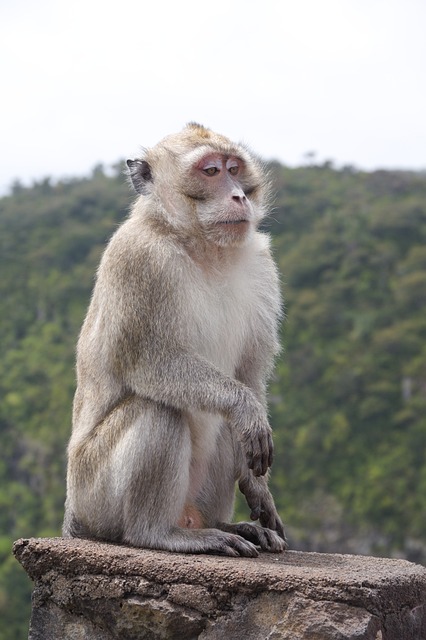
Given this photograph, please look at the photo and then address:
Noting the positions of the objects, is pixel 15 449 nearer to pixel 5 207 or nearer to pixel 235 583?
pixel 5 207

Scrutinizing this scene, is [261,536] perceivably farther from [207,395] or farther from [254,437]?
[207,395]

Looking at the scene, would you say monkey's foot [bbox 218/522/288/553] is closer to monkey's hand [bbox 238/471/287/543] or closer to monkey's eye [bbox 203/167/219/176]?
monkey's hand [bbox 238/471/287/543]

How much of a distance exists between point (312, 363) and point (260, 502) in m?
50.7

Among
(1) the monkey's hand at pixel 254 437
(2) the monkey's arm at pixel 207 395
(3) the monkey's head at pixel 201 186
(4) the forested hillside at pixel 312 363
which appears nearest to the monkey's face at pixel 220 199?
(3) the monkey's head at pixel 201 186

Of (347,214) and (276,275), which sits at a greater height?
(276,275)

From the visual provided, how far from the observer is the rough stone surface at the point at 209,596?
3.99m

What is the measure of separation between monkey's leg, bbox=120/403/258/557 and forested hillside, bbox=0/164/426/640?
127ft

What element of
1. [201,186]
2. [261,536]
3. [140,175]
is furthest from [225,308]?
[261,536]

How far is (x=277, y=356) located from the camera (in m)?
5.41

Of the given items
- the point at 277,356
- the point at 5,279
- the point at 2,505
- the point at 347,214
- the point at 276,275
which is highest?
the point at 276,275

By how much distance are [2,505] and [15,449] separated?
9.98 ft

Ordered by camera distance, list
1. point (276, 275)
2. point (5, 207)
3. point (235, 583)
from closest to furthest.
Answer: point (235, 583) < point (276, 275) < point (5, 207)

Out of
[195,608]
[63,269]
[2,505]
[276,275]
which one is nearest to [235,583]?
[195,608]

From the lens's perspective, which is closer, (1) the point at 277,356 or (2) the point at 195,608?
(2) the point at 195,608
